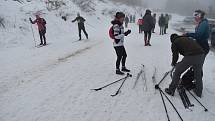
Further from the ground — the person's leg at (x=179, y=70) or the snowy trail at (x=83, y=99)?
the person's leg at (x=179, y=70)

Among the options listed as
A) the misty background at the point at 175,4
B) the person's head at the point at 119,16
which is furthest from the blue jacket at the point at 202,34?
the misty background at the point at 175,4

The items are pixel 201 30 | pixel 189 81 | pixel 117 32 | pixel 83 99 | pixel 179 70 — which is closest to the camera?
pixel 83 99

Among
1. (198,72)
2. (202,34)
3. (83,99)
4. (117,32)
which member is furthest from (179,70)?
(117,32)

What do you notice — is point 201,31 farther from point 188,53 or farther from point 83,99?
point 83,99

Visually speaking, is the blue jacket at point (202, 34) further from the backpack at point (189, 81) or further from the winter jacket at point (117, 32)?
the winter jacket at point (117, 32)

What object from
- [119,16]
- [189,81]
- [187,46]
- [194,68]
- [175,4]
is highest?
[175,4]

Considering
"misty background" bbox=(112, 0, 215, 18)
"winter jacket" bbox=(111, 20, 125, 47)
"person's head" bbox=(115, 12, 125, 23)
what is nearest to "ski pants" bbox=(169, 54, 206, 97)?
"winter jacket" bbox=(111, 20, 125, 47)

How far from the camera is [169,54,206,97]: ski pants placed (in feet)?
22.5

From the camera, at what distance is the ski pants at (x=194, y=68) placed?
6847 mm

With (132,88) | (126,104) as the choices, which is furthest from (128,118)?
(132,88)

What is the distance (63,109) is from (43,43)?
10.6 meters

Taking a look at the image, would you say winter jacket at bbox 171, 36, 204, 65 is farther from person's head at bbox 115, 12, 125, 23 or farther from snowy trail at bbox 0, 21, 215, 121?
person's head at bbox 115, 12, 125, 23

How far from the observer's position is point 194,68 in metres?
7.02

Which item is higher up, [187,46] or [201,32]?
[201,32]
